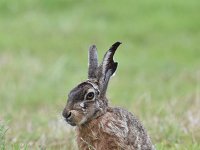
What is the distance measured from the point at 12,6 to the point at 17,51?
5.77 m

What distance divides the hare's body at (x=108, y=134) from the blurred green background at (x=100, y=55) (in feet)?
2.58

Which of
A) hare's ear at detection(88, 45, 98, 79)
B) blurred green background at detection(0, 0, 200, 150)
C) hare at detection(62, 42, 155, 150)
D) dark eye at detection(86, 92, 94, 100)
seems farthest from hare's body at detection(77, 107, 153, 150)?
blurred green background at detection(0, 0, 200, 150)

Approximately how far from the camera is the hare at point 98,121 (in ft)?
20.6

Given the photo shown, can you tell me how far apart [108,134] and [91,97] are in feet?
1.16

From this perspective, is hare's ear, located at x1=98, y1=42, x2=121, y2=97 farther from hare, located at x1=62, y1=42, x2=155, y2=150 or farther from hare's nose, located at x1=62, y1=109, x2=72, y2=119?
hare's nose, located at x1=62, y1=109, x2=72, y2=119

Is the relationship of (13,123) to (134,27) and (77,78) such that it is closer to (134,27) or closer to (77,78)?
(77,78)

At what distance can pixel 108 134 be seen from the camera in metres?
6.41

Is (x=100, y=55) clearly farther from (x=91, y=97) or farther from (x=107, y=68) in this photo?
(x=91, y=97)

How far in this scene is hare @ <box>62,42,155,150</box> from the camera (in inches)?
248

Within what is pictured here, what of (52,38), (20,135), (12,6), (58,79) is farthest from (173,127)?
(12,6)

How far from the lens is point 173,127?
342 inches

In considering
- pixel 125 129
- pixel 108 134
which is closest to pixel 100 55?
pixel 125 129

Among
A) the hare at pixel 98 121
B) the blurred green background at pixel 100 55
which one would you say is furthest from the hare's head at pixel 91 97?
the blurred green background at pixel 100 55

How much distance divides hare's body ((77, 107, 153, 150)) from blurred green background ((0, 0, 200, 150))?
0.79 metres
